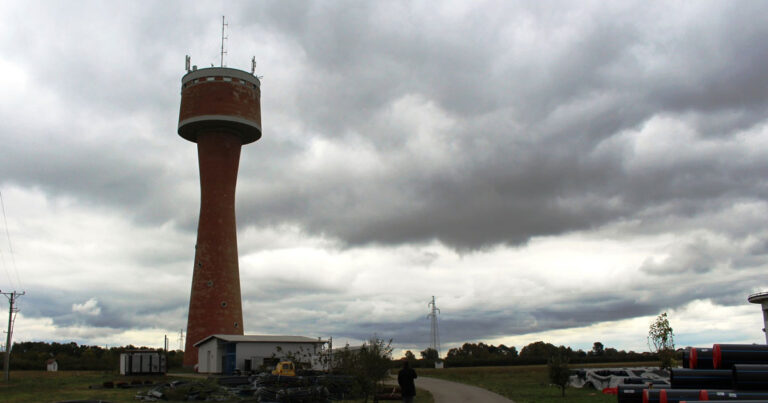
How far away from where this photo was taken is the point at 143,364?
47.8m

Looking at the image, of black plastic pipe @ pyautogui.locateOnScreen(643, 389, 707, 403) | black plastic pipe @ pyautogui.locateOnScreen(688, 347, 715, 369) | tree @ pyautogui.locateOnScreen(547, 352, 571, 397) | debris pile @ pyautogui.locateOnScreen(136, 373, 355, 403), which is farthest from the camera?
tree @ pyautogui.locateOnScreen(547, 352, 571, 397)

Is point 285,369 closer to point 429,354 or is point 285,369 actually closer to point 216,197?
point 216,197

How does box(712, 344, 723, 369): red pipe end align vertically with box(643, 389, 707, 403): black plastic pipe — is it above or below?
above

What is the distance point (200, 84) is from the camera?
48938 millimetres

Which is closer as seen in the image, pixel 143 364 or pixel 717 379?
pixel 717 379

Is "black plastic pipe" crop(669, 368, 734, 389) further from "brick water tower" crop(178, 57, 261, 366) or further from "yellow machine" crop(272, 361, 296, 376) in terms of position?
"brick water tower" crop(178, 57, 261, 366)

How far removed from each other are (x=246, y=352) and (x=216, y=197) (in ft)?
37.6

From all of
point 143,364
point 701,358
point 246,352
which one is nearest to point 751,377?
point 701,358

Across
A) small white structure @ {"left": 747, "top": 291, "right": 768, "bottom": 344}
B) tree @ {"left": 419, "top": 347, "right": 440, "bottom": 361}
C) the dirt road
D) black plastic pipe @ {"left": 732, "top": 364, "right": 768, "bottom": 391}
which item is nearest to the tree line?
tree @ {"left": 419, "top": 347, "right": 440, "bottom": 361}

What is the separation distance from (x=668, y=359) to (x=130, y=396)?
32240 mm

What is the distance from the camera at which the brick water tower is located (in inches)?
1853

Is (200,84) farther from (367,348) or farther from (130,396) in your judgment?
(367,348)

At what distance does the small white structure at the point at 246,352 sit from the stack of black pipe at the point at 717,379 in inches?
1204

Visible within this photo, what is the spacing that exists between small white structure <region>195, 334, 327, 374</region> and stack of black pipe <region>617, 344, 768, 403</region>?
30.6 m
